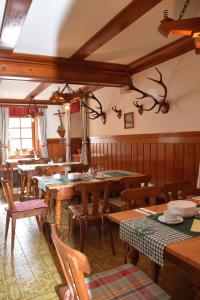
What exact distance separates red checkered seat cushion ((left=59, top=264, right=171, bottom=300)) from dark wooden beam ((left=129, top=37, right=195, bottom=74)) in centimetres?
272

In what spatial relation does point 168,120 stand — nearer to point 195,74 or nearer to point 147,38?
point 195,74

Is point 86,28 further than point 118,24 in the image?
Yes

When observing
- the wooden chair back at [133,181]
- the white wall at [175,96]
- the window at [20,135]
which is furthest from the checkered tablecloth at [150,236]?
the window at [20,135]

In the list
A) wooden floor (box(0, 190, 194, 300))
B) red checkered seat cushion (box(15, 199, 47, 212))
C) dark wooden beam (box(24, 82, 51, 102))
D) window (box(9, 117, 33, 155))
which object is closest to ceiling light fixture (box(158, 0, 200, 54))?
wooden floor (box(0, 190, 194, 300))

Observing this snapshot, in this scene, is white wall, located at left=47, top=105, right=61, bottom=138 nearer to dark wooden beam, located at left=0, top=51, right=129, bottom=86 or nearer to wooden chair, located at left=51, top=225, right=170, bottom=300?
dark wooden beam, located at left=0, top=51, right=129, bottom=86

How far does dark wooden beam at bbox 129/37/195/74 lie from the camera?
327 cm

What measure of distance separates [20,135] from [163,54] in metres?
5.57

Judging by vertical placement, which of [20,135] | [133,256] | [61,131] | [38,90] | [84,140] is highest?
[38,90]

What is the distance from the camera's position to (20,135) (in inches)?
316

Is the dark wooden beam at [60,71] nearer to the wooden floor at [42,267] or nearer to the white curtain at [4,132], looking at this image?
the wooden floor at [42,267]

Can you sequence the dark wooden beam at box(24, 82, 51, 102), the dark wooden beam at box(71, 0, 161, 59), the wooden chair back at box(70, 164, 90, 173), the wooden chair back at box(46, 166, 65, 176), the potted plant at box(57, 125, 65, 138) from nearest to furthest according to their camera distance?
the dark wooden beam at box(71, 0, 161, 59) < the wooden chair back at box(46, 166, 65, 176) < the wooden chair back at box(70, 164, 90, 173) < the dark wooden beam at box(24, 82, 51, 102) < the potted plant at box(57, 125, 65, 138)

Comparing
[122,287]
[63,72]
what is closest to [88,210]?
[122,287]

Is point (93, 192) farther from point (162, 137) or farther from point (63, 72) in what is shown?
point (63, 72)

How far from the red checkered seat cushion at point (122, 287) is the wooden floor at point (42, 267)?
731 mm
